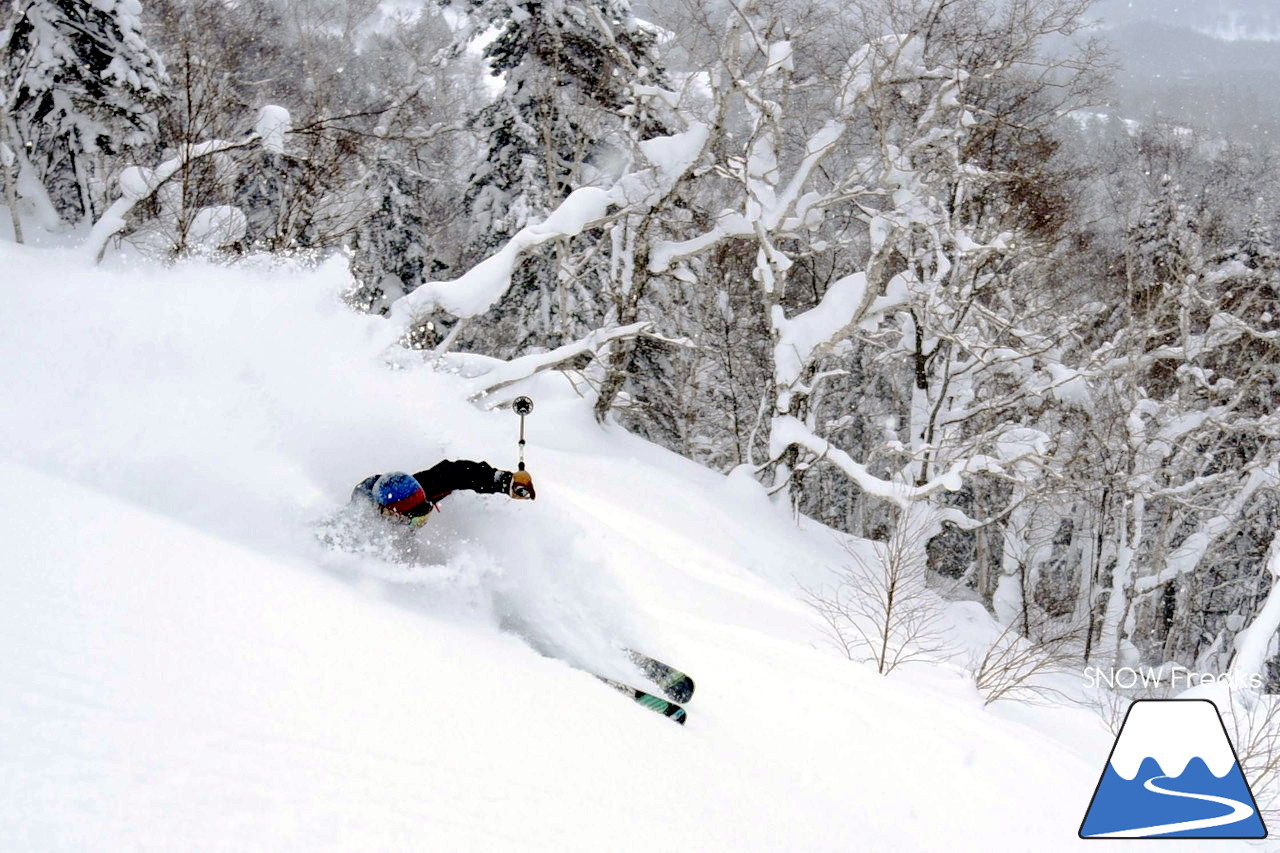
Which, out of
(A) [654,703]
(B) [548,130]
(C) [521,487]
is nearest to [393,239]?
(B) [548,130]

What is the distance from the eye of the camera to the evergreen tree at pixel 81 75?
40.1 feet

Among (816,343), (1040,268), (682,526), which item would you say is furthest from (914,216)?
(682,526)

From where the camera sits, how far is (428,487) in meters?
4.87

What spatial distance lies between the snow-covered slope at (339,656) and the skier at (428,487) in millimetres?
319

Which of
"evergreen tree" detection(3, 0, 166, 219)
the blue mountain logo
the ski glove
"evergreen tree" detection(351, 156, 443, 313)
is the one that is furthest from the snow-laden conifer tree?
the blue mountain logo

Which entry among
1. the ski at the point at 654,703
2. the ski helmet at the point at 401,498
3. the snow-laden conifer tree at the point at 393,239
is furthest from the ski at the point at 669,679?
the snow-laden conifer tree at the point at 393,239

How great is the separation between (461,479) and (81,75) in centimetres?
1186

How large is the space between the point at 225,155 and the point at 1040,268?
1517 centimetres

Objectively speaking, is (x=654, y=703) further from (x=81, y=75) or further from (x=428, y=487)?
(x=81, y=75)

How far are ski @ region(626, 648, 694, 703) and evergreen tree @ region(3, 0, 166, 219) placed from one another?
41.0 feet

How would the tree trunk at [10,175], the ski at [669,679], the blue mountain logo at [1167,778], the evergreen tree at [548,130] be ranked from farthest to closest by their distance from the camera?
the evergreen tree at [548,130] < the tree trunk at [10,175] < the ski at [669,679] < the blue mountain logo at [1167,778]

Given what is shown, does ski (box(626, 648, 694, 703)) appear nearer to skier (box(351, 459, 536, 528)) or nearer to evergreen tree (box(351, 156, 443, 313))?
skier (box(351, 459, 536, 528))

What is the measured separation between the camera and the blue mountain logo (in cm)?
438
